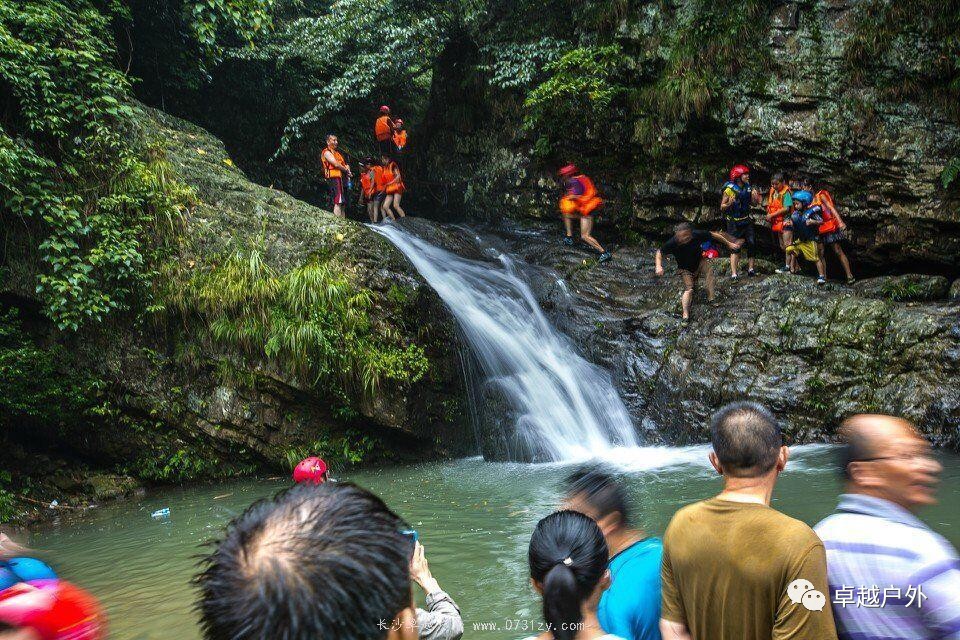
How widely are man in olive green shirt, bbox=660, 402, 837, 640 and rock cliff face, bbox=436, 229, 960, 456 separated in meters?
7.91

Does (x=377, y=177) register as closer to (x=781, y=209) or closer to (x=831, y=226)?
(x=781, y=209)

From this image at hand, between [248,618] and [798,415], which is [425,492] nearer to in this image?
[798,415]

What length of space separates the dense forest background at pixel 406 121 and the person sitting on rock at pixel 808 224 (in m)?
0.85

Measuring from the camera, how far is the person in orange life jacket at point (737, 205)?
12051 millimetres

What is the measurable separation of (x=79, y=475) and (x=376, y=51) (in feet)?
33.8

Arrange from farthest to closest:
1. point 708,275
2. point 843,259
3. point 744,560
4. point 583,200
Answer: point 583,200 → point 843,259 → point 708,275 → point 744,560

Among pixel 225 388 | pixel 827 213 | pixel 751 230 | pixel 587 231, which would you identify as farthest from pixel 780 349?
pixel 225 388

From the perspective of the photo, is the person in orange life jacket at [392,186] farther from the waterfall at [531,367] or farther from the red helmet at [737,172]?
the red helmet at [737,172]

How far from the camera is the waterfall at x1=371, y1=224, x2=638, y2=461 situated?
10.1 metres

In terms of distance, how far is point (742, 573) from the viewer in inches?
81.4

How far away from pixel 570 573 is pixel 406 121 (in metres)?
17.6

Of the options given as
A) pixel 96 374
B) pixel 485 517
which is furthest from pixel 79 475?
pixel 485 517

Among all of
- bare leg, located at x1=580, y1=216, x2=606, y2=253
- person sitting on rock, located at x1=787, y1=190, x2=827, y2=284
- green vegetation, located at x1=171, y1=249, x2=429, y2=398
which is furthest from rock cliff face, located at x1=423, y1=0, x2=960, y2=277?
green vegetation, located at x1=171, y1=249, x2=429, y2=398

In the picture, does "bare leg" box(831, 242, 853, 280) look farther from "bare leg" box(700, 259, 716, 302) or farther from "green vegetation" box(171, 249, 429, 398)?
"green vegetation" box(171, 249, 429, 398)
